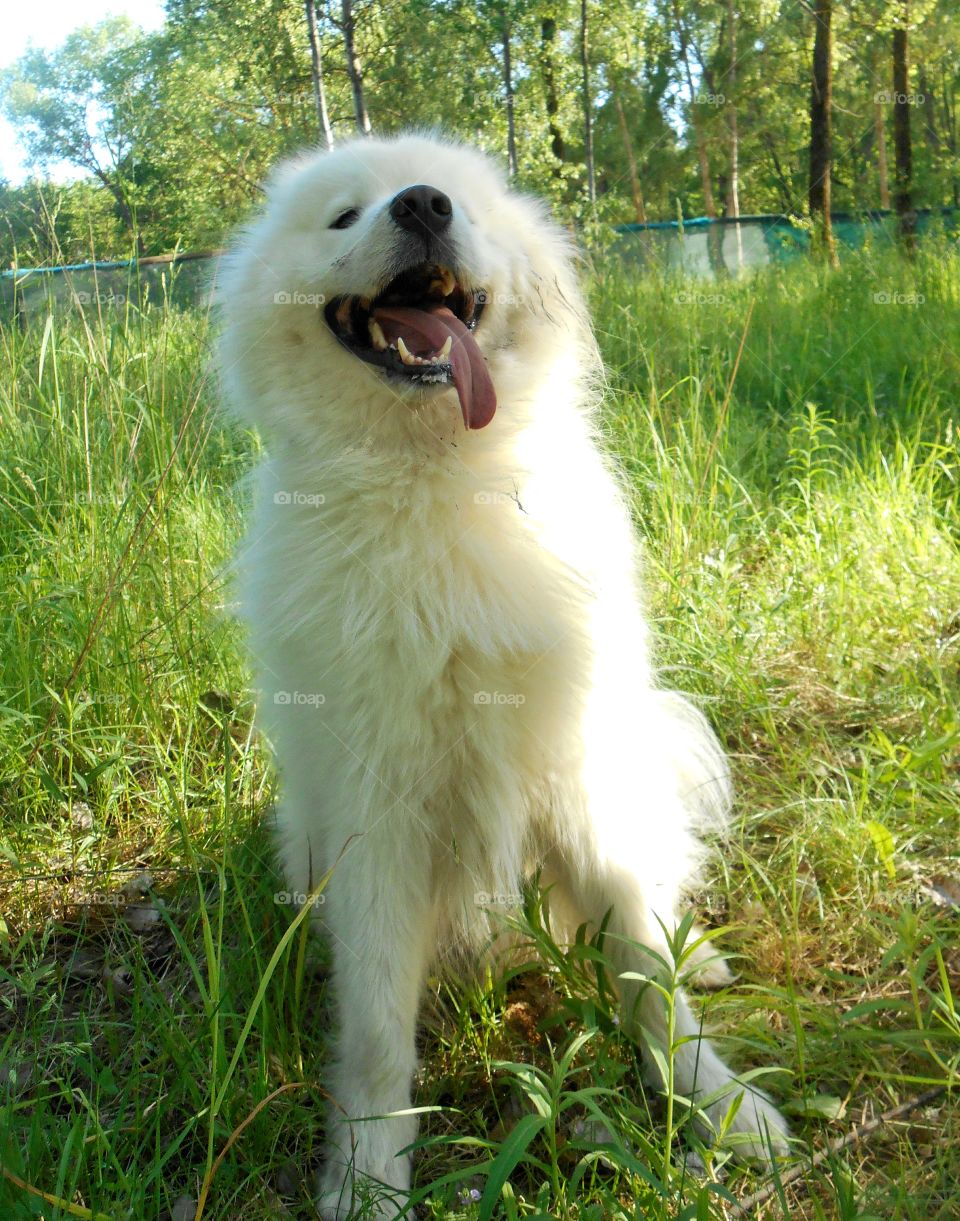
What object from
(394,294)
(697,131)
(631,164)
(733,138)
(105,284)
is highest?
(733,138)

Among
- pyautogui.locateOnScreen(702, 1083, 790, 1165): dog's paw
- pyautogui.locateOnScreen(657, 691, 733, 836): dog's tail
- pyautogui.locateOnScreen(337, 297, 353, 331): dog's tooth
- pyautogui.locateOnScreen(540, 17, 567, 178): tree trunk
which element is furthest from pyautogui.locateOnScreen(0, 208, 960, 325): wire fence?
pyautogui.locateOnScreen(702, 1083, 790, 1165): dog's paw

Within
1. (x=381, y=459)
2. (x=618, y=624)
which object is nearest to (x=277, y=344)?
(x=381, y=459)

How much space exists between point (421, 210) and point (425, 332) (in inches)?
8.8

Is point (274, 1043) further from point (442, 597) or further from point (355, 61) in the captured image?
point (355, 61)

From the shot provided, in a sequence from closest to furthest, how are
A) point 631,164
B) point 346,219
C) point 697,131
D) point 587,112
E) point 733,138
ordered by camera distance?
point 346,219 → point 587,112 → point 631,164 → point 697,131 → point 733,138

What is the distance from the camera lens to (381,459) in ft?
5.82

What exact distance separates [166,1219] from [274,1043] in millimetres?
327

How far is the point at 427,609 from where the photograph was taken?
1.68 m

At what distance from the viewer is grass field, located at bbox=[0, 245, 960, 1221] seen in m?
1.55

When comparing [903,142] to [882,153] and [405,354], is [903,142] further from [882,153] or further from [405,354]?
[405,354]

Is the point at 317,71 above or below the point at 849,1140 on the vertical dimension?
above

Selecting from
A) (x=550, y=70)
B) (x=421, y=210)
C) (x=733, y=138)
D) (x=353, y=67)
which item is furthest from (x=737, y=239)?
(x=421, y=210)

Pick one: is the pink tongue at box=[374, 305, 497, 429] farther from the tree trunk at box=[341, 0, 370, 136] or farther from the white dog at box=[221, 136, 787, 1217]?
the tree trunk at box=[341, 0, 370, 136]

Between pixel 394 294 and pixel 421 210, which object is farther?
pixel 394 294
